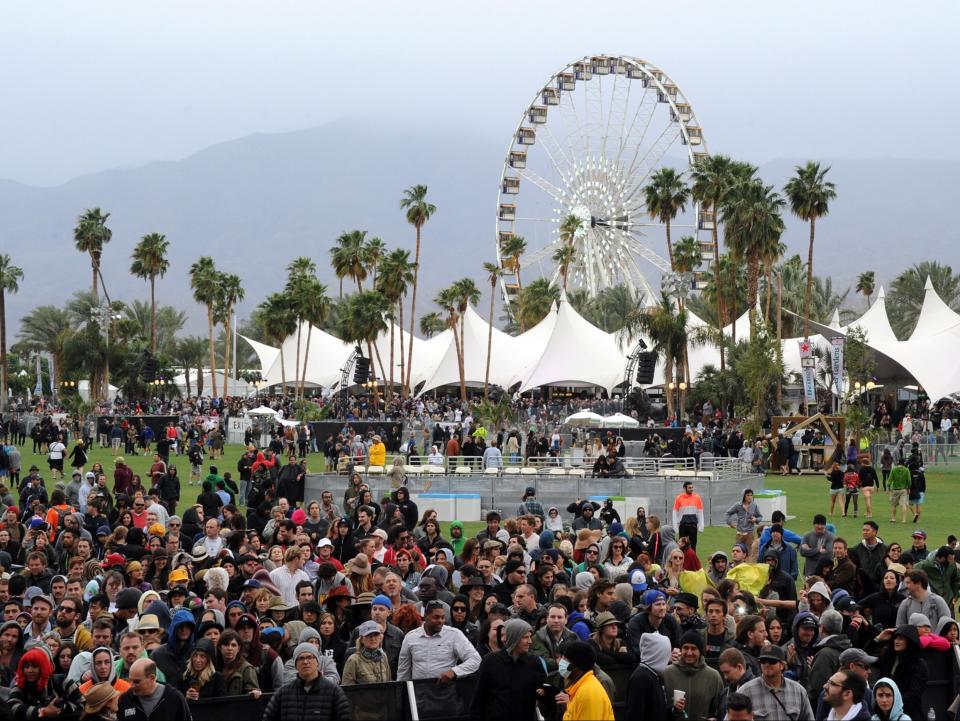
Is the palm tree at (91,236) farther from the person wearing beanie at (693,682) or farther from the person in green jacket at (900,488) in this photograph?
the person wearing beanie at (693,682)

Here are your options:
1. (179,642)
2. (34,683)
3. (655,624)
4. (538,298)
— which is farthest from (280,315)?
(34,683)

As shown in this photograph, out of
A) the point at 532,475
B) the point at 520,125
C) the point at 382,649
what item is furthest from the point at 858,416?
the point at 520,125

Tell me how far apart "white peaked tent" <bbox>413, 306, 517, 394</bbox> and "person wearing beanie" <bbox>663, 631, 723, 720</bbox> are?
227 feet

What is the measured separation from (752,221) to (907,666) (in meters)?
48.4

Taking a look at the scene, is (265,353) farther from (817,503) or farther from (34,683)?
(34,683)

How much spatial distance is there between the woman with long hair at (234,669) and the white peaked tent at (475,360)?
225ft

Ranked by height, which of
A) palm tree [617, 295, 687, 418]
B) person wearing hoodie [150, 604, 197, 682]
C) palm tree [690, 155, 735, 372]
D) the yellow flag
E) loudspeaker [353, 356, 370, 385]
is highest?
palm tree [690, 155, 735, 372]

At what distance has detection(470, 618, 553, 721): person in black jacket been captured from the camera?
8141mm

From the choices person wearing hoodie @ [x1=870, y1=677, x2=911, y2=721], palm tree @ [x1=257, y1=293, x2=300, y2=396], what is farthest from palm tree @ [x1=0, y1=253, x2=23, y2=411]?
person wearing hoodie @ [x1=870, y1=677, x2=911, y2=721]

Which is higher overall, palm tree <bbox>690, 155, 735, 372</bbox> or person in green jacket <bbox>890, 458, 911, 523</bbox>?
palm tree <bbox>690, 155, 735, 372</bbox>

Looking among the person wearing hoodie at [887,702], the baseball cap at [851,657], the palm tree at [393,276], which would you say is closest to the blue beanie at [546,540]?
the baseball cap at [851,657]

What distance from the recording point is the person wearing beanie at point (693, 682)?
8.17 m

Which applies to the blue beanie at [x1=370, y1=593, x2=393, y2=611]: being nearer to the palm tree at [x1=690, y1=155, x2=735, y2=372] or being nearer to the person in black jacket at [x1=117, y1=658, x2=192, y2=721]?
the person in black jacket at [x1=117, y1=658, x2=192, y2=721]

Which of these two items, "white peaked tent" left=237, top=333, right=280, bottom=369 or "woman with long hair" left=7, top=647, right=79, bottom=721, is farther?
"white peaked tent" left=237, top=333, right=280, bottom=369
